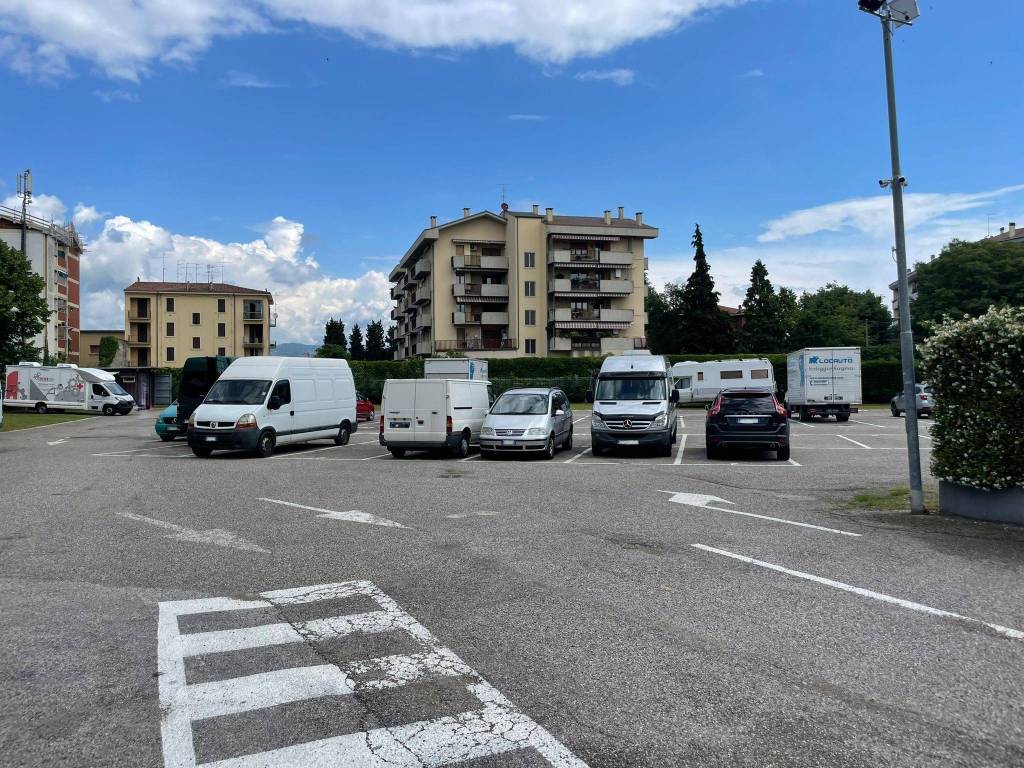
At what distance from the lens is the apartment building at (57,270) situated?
76.8 meters

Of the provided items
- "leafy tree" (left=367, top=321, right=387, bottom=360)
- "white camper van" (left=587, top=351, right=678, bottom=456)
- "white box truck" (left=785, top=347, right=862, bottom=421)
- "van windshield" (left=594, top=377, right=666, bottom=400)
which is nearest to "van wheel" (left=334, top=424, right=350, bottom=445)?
"white camper van" (left=587, top=351, right=678, bottom=456)

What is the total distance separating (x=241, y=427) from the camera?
18547 millimetres

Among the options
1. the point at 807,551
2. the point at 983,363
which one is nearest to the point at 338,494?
the point at 807,551

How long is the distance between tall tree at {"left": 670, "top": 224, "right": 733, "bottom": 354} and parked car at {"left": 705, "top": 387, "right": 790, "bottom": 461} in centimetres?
5663

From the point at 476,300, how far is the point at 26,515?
5805 centimetres

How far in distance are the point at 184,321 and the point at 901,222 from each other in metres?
89.1

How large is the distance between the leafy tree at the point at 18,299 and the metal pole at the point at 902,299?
150ft

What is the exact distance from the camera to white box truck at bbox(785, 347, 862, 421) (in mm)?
33156

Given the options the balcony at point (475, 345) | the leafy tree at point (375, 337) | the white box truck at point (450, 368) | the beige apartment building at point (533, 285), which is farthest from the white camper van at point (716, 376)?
the leafy tree at point (375, 337)

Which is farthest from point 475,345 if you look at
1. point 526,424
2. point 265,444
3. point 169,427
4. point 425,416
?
point 526,424

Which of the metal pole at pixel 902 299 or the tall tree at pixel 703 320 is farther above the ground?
the tall tree at pixel 703 320

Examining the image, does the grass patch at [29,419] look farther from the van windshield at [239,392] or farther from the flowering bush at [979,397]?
the flowering bush at [979,397]

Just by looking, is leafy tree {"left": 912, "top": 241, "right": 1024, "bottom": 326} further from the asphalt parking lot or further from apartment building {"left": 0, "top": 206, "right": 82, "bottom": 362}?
apartment building {"left": 0, "top": 206, "right": 82, "bottom": 362}

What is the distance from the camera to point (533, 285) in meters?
66.7
